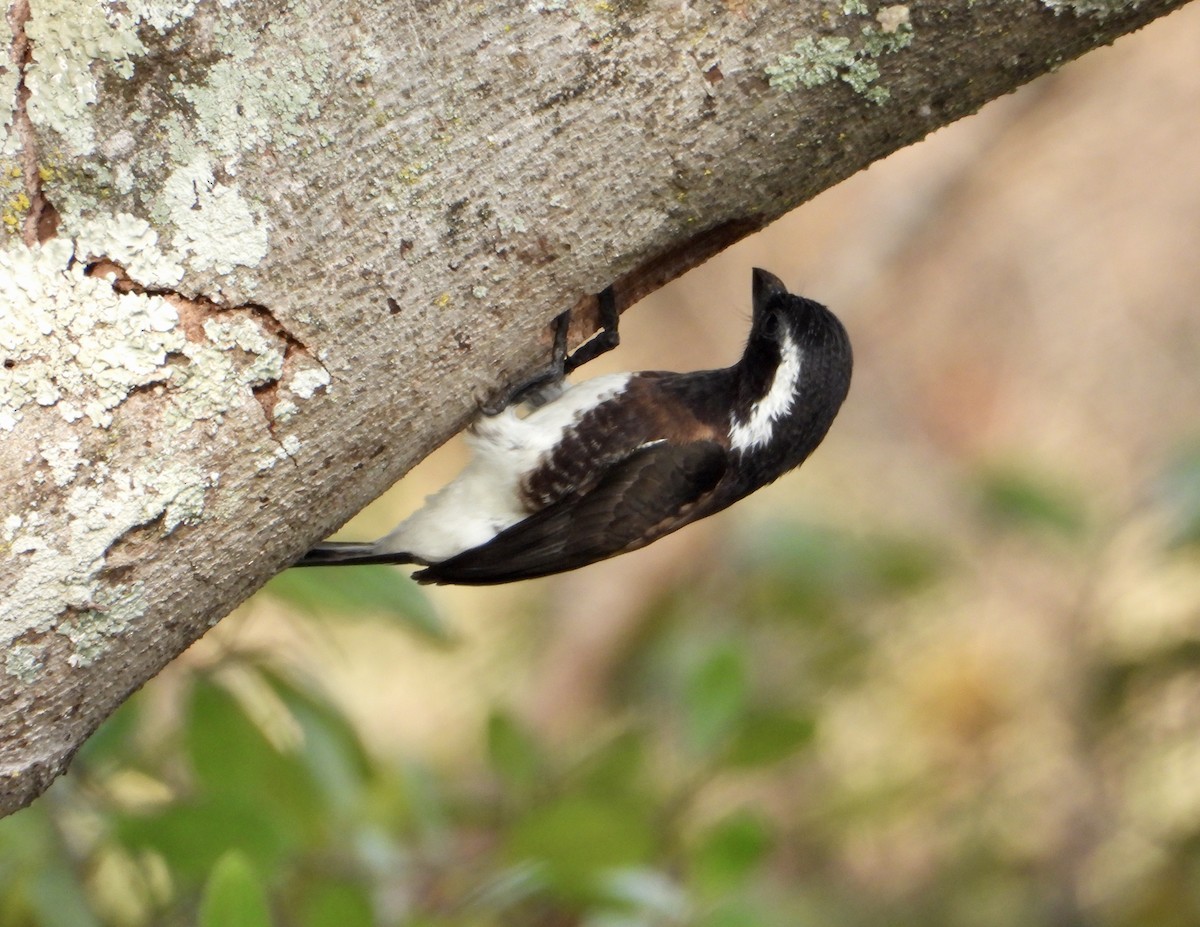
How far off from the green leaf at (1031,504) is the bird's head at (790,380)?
5.55 feet

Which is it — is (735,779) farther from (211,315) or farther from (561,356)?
(211,315)

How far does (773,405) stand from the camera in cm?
308

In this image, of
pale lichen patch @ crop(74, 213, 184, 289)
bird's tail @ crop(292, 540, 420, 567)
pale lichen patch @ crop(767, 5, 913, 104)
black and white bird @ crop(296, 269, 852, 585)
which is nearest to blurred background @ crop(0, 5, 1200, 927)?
bird's tail @ crop(292, 540, 420, 567)

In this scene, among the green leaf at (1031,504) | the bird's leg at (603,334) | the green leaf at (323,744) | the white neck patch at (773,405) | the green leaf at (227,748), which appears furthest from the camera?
the green leaf at (1031,504)

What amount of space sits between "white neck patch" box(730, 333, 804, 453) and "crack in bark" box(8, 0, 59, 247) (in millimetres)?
1761

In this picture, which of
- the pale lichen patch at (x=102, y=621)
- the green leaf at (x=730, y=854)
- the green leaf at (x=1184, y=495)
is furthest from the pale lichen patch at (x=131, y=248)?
the green leaf at (x=1184, y=495)

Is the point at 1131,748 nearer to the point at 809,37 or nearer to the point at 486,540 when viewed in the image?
the point at 486,540

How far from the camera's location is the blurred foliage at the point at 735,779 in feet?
8.48

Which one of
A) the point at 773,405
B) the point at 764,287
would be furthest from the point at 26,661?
the point at 764,287

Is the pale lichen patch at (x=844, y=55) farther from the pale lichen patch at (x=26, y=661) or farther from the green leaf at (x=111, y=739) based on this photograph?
the green leaf at (x=111, y=739)

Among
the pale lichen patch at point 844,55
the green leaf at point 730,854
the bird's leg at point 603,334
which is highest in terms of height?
the pale lichen patch at point 844,55

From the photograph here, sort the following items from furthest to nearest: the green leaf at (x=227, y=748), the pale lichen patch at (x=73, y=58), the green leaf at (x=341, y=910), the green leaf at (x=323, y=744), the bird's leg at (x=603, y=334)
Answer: the green leaf at (x=323, y=744)
the green leaf at (x=227, y=748)
the bird's leg at (x=603, y=334)
the green leaf at (x=341, y=910)
the pale lichen patch at (x=73, y=58)

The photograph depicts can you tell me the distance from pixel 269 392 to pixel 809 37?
2.93 ft

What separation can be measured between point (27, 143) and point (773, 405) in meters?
1.83
